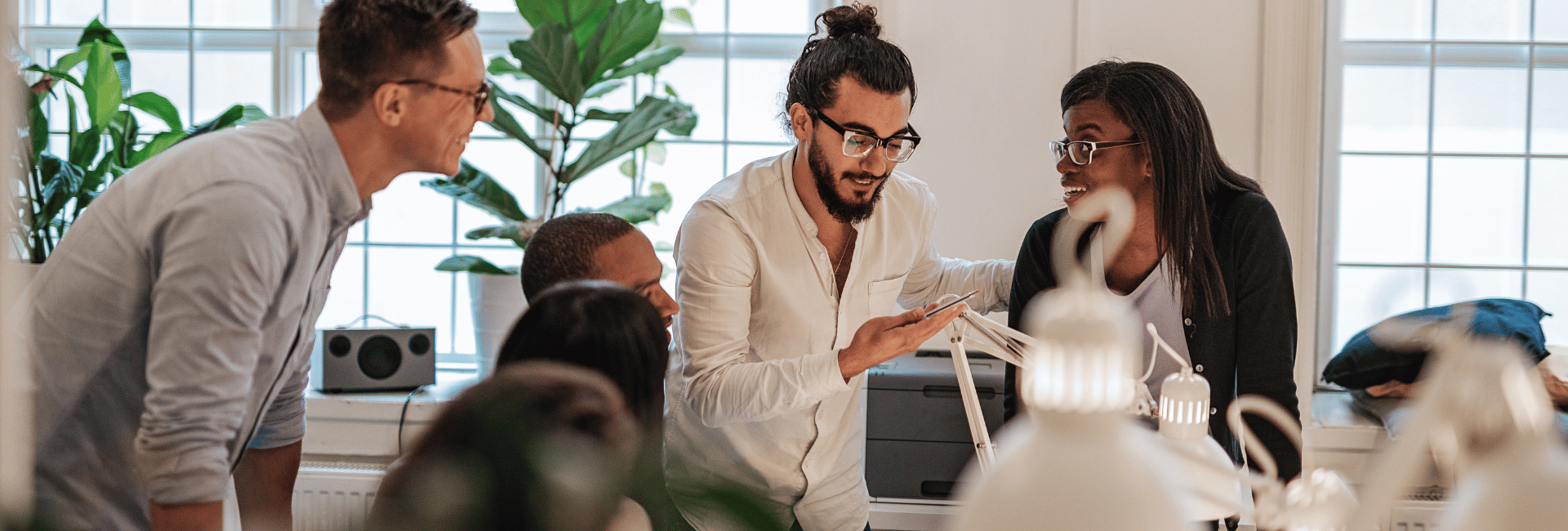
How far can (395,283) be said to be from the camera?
356cm

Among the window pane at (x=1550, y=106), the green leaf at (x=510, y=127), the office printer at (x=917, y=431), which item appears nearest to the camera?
the office printer at (x=917, y=431)

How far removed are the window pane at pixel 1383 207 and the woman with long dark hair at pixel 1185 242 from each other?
1819mm

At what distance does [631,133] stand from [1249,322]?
1.88 metres

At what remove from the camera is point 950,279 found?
206 centimetres

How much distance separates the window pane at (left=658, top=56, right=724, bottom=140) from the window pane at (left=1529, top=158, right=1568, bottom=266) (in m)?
2.62

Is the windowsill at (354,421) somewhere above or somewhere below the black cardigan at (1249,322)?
below

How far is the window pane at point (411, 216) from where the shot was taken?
138 inches

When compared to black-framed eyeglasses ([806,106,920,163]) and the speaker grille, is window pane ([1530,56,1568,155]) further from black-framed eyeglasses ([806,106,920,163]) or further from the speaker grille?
the speaker grille

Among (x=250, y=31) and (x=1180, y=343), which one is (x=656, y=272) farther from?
(x=250, y=31)

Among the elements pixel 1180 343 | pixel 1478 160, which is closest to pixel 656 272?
pixel 1180 343

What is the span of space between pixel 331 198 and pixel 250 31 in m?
2.73

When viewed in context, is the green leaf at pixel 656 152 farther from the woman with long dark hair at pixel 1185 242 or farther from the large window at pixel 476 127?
the woman with long dark hair at pixel 1185 242

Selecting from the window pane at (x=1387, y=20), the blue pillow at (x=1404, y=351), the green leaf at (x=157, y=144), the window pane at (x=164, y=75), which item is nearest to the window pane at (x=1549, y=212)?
the blue pillow at (x=1404, y=351)

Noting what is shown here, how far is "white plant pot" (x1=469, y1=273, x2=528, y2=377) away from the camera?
9.79 ft
